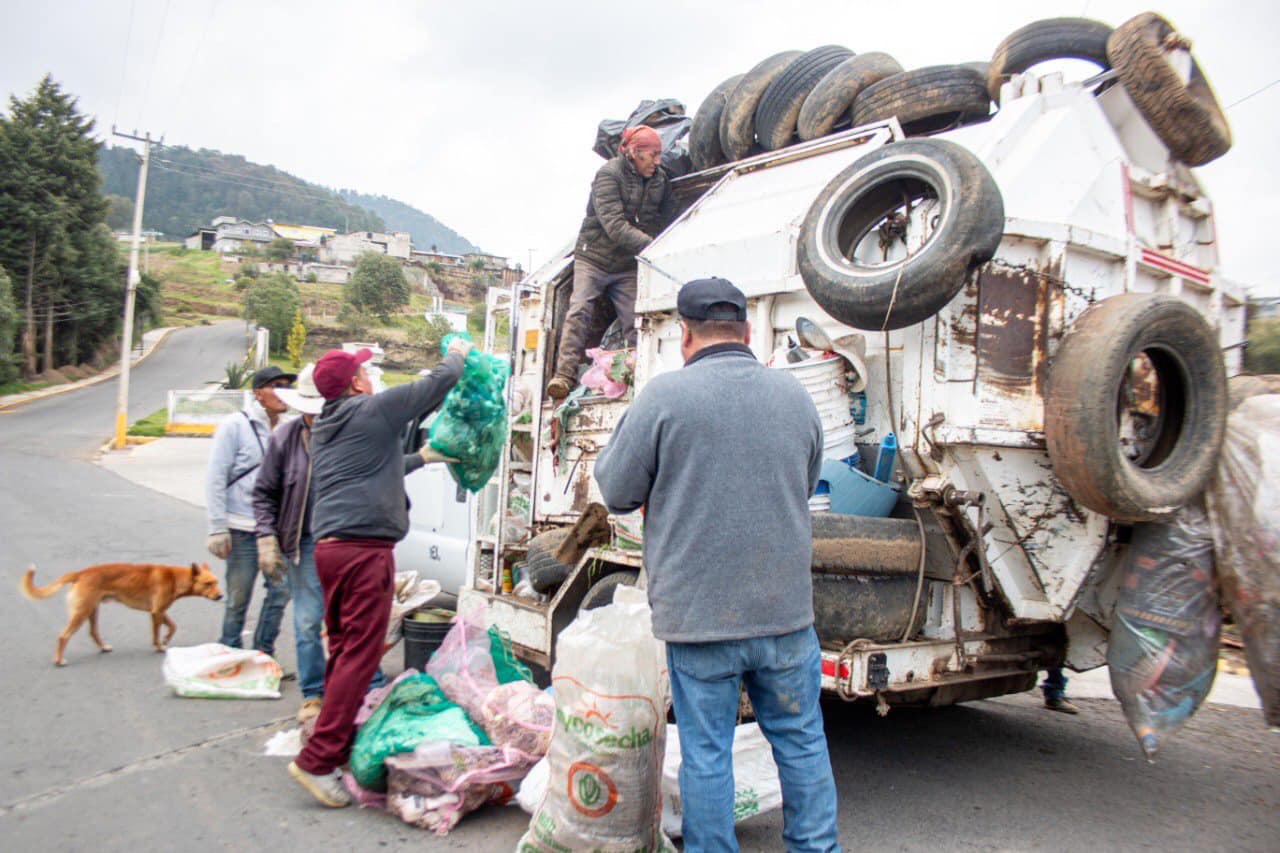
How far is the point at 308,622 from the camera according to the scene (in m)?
4.49

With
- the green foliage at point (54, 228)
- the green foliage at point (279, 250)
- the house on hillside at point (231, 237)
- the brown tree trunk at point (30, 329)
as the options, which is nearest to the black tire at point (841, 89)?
the green foliage at point (54, 228)

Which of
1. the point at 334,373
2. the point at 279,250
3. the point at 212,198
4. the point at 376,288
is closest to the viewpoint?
the point at 334,373

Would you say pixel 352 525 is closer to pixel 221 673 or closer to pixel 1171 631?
pixel 221 673

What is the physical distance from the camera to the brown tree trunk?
1372 inches

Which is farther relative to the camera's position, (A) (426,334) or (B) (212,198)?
(B) (212,198)

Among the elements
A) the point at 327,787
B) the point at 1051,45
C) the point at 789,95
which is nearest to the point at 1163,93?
the point at 1051,45

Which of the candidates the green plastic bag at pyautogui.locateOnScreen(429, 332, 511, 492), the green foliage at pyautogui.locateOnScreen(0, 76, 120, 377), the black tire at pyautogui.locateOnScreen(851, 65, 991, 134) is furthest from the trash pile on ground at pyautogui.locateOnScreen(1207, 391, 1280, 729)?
the green foliage at pyautogui.locateOnScreen(0, 76, 120, 377)

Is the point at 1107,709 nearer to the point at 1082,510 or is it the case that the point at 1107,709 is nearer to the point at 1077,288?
the point at 1082,510

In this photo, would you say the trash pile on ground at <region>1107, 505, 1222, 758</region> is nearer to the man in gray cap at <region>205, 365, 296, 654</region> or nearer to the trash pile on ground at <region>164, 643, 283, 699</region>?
the trash pile on ground at <region>164, 643, 283, 699</region>

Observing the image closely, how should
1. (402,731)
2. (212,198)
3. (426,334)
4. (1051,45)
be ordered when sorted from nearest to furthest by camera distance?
(402,731) < (1051,45) < (426,334) < (212,198)

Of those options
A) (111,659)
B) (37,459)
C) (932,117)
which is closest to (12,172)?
(37,459)

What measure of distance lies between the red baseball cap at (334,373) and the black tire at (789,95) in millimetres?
2665

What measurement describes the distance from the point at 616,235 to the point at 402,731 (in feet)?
9.86

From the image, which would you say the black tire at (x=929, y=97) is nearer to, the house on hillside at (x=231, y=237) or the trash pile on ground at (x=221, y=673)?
the trash pile on ground at (x=221, y=673)
